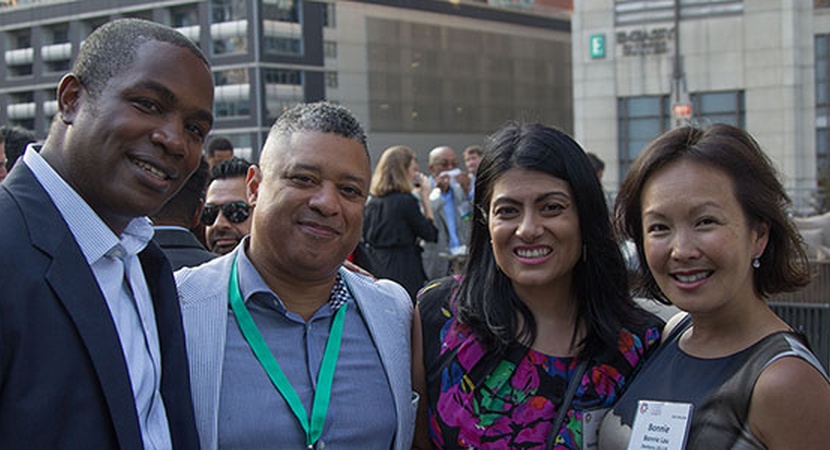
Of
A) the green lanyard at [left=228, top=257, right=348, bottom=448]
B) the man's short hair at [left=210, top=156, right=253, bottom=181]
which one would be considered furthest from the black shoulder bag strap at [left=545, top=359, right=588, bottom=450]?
the man's short hair at [left=210, top=156, right=253, bottom=181]

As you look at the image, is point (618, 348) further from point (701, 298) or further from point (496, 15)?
point (496, 15)

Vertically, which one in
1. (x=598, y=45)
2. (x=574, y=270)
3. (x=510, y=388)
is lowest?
(x=510, y=388)

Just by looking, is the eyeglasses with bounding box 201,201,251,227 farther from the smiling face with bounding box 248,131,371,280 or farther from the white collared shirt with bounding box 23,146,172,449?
the white collared shirt with bounding box 23,146,172,449

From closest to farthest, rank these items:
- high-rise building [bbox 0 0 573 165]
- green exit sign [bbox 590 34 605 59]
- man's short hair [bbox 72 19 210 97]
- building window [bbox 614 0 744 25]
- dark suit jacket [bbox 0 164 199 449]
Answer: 1. dark suit jacket [bbox 0 164 199 449]
2. man's short hair [bbox 72 19 210 97]
3. building window [bbox 614 0 744 25]
4. green exit sign [bbox 590 34 605 59]
5. high-rise building [bbox 0 0 573 165]

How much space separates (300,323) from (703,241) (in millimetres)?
1246

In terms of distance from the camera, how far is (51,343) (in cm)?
176

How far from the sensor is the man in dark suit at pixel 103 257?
174cm

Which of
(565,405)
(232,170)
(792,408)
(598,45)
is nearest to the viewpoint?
(792,408)

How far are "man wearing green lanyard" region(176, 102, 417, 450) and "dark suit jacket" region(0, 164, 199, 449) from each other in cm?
45

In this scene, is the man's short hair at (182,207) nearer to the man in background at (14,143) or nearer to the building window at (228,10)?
the man in background at (14,143)

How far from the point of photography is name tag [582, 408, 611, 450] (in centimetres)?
259

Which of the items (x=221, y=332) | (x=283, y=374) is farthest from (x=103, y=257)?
(x=283, y=374)

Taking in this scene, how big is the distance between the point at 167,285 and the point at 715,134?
68.1 inches

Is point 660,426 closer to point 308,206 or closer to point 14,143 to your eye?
point 308,206
